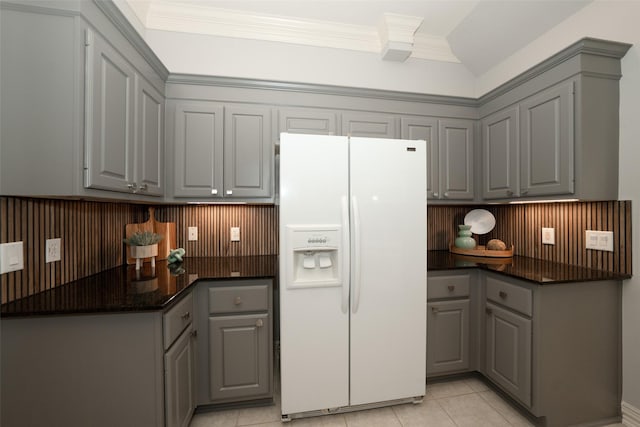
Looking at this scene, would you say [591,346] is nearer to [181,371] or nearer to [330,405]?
[330,405]

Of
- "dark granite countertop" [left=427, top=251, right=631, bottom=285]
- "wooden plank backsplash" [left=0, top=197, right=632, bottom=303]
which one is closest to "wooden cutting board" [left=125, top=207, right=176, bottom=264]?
"wooden plank backsplash" [left=0, top=197, right=632, bottom=303]

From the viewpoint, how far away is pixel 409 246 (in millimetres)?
1763

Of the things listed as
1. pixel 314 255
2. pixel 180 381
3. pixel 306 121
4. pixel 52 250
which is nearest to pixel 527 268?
pixel 314 255

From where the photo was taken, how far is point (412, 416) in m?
1.75

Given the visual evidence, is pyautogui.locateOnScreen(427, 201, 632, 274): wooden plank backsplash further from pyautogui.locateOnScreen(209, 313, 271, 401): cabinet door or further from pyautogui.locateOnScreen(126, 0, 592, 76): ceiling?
pyautogui.locateOnScreen(209, 313, 271, 401): cabinet door

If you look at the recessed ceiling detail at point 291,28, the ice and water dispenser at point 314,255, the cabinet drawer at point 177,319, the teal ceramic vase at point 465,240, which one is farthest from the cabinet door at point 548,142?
the cabinet drawer at point 177,319

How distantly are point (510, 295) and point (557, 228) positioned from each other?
2.41 ft

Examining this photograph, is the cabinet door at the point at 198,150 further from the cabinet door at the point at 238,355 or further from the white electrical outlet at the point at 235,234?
the cabinet door at the point at 238,355

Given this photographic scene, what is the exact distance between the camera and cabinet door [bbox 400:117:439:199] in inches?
93.4

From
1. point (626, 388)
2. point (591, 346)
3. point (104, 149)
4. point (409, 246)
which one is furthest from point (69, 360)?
point (626, 388)

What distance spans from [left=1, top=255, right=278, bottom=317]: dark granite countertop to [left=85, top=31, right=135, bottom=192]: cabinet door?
0.52 meters

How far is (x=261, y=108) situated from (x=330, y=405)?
2.09m

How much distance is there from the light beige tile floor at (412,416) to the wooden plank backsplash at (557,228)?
3.69 feet

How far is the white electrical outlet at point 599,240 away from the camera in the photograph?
1729 millimetres
